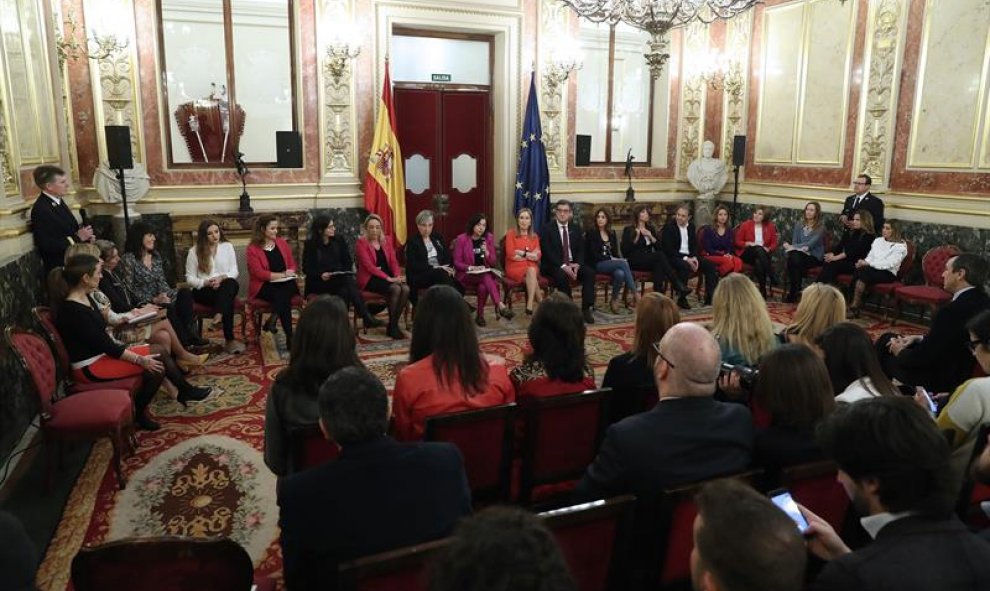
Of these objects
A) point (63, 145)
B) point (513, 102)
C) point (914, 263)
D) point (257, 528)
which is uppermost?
point (513, 102)

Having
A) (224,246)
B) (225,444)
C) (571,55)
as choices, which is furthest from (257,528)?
(571,55)

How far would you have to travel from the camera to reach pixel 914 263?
7.73 meters

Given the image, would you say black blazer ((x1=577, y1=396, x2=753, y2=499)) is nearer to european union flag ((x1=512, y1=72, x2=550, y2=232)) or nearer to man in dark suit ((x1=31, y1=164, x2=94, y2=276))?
man in dark suit ((x1=31, y1=164, x2=94, y2=276))

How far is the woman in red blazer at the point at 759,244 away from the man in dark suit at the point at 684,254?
642 millimetres

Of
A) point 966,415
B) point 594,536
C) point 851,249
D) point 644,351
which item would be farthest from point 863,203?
point 594,536

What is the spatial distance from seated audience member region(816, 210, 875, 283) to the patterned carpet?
11.9ft

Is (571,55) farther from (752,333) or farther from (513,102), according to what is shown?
(752,333)

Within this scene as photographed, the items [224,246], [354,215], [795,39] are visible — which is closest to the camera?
[224,246]

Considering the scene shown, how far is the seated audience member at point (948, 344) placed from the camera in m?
3.99

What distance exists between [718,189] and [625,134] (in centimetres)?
152

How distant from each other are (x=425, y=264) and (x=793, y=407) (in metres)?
5.06

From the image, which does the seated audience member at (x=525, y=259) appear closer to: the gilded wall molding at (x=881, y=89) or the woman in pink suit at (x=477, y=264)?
the woman in pink suit at (x=477, y=264)

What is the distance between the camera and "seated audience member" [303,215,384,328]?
21.9 feet

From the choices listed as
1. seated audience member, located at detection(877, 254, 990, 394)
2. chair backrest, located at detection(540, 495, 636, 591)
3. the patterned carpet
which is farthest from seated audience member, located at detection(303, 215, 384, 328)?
chair backrest, located at detection(540, 495, 636, 591)
